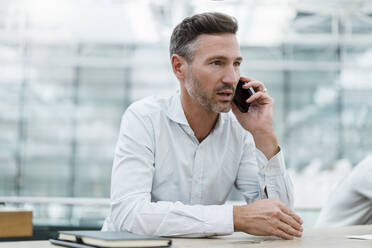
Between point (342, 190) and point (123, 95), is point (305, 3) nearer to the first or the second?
point (123, 95)

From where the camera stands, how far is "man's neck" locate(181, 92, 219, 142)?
2.27 meters

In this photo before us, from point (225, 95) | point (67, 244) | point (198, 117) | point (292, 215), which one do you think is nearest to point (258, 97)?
point (225, 95)

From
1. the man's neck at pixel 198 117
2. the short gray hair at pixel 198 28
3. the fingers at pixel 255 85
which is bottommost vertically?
the man's neck at pixel 198 117

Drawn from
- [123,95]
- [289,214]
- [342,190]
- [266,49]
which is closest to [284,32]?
[266,49]

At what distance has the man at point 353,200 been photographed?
2.68 metres

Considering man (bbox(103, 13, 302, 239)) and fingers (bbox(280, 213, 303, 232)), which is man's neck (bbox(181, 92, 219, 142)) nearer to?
man (bbox(103, 13, 302, 239))

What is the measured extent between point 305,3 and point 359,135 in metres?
3.48

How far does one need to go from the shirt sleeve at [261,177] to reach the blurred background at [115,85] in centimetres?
1037

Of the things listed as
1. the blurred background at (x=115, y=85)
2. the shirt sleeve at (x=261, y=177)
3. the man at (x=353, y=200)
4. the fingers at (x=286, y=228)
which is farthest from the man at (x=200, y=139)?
the blurred background at (x=115, y=85)

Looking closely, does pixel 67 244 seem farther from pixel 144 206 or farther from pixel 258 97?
pixel 258 97

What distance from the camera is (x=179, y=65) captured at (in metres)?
2.28

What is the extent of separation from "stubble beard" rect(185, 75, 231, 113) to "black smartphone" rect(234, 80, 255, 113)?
14 cm

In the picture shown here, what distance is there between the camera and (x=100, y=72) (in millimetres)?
12812

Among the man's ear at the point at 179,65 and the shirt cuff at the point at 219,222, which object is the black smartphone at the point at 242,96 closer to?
the man's ear at the point at 179,65
